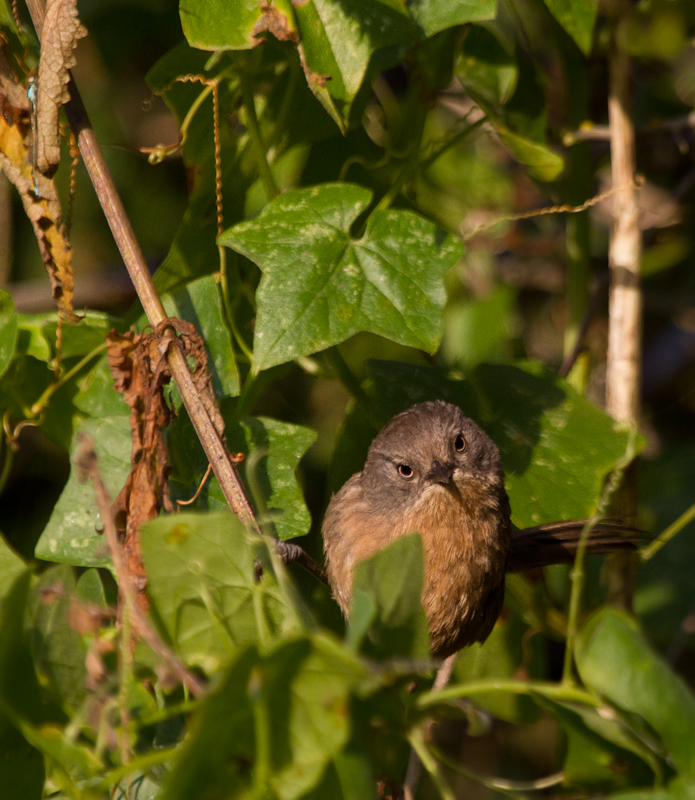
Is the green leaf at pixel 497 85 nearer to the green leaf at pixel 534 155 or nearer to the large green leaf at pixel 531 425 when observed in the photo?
the green leaf at pixel 534 155

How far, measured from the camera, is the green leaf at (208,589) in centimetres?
158

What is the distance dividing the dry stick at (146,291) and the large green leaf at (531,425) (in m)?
0.90

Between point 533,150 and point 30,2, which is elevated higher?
point 30,2

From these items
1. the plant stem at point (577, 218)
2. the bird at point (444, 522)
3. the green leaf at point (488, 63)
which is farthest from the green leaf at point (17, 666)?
the plant stem at point (577, 218)

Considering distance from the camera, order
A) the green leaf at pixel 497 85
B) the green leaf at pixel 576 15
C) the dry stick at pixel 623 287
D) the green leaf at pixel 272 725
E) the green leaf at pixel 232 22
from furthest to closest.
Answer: the dry stick at pixel 623 287 < the green leaf at pixel 497 85 < the green leaf at pixel 576 15 < the green leaf at pixel 232 22 < the green leaf at pixel 272 725

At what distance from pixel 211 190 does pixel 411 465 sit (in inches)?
50.5

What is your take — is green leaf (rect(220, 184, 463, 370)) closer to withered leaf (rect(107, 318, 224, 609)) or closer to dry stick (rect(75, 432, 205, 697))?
withered leaf (rect(107, 318, 224, 609))

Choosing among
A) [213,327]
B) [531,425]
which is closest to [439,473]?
[531,425]

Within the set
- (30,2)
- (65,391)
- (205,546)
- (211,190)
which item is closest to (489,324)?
(211,190)

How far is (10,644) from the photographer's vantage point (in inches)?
59.6

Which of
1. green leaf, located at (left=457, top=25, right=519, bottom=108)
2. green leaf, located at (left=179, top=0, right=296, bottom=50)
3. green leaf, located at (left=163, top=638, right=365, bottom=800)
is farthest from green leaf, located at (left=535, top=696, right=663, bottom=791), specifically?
green leaf, located at (left=457, top=25, right=519, bottom=108)

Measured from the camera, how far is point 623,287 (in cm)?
346

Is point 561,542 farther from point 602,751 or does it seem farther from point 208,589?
point 208,589

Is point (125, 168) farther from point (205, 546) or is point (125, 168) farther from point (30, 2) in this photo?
point (205, 546)
